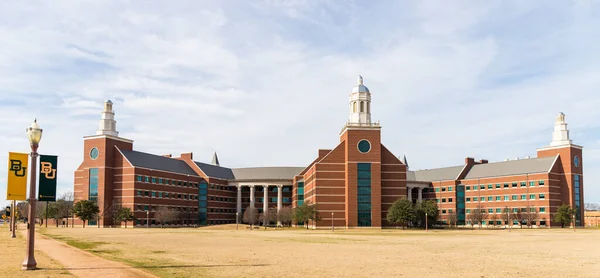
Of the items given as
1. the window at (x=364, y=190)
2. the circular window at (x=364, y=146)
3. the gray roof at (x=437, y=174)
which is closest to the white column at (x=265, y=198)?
the gray roof at (x=437, y=174)

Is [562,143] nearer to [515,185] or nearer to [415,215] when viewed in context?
[515,185]

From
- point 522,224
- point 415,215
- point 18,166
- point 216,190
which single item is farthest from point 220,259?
point 216,190

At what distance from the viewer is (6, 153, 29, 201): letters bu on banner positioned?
2631 centimetres

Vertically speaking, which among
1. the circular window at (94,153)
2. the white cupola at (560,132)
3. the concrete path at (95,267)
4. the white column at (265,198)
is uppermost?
the white cupola at (560,132)

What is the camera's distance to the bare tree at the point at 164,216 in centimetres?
14150

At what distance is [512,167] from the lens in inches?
6186

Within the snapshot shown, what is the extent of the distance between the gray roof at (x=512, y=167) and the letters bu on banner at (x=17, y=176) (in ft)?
460

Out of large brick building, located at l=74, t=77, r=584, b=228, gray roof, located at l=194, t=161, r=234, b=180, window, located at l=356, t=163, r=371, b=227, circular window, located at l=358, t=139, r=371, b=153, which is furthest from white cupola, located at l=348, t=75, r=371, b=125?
gray roof, located at l=194, t=161, r=234, b=180

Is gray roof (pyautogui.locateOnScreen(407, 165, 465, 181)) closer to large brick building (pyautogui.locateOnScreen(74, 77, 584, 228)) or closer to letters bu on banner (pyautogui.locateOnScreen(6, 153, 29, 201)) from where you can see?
large brick building (pyautogui.locateOnScreen(74, 77, 584, 228))

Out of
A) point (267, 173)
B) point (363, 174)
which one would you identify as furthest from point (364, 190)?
point (267, 173)

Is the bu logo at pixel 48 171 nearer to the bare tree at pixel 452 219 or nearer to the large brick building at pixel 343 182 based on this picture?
the large brick building at pixel 343 182

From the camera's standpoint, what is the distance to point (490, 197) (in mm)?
159625

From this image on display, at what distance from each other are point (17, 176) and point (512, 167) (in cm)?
14778

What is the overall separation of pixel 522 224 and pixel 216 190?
277 ft
